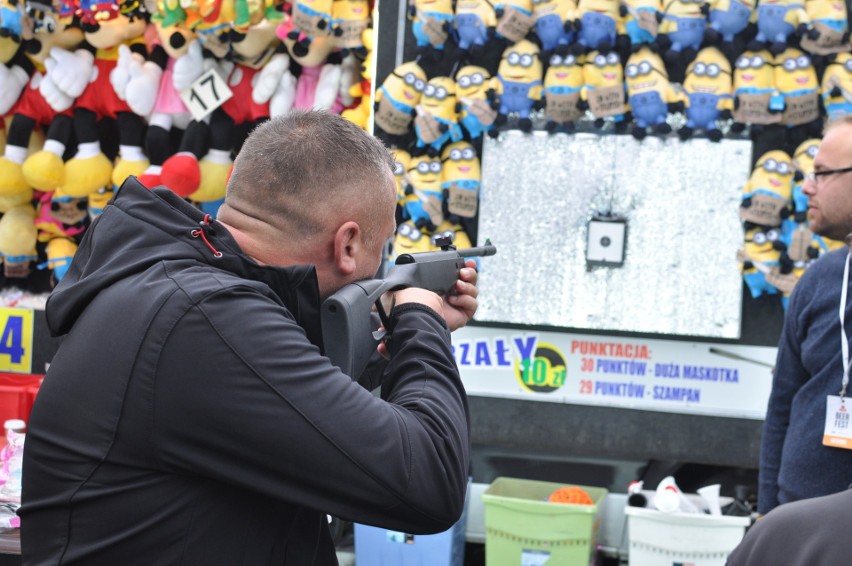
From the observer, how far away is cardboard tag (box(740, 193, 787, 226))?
3480mm

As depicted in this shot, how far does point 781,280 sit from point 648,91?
87 cm

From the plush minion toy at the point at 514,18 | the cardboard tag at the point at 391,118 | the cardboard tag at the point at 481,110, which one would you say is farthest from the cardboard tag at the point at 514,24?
the cardboard tag at the point at 391,118

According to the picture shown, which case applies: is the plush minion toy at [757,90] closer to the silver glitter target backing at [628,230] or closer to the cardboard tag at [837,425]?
the silver glitter target backing at [628,230]

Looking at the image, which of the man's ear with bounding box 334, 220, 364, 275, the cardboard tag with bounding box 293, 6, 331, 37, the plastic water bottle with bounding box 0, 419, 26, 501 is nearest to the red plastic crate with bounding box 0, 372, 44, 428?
the plastic water bottle with bounding box 0, 419, 26, 501

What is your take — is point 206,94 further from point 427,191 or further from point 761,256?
point 761,256

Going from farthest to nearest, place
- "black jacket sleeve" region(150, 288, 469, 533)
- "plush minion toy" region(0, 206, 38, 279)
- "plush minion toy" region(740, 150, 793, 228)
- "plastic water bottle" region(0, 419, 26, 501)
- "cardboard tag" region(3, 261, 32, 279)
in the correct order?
"cardboard tag" region(3, 261, 32, 279), "plush minion toy" region(0, 206, 38, 279), "plush minion toy" region(740, 150, 793, 228), "plastic water bottle" region(0, 419, 26, 501), "black jacket sleeve" region(150, 288, 469, 533)

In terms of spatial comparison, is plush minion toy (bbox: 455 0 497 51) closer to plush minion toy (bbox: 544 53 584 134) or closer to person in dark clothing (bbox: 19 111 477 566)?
plush minion toy (bbox: 544 53 584 134)

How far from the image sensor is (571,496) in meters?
3.59

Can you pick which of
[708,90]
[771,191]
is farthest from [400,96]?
[771,191]

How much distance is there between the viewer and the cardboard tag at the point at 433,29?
12.1ft

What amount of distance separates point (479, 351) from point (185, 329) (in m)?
2.81

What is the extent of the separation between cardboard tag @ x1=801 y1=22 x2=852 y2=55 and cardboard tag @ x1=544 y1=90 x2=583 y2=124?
860mm

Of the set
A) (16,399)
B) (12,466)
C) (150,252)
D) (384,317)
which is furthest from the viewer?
(16,399)

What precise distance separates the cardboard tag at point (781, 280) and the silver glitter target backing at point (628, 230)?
127mm
